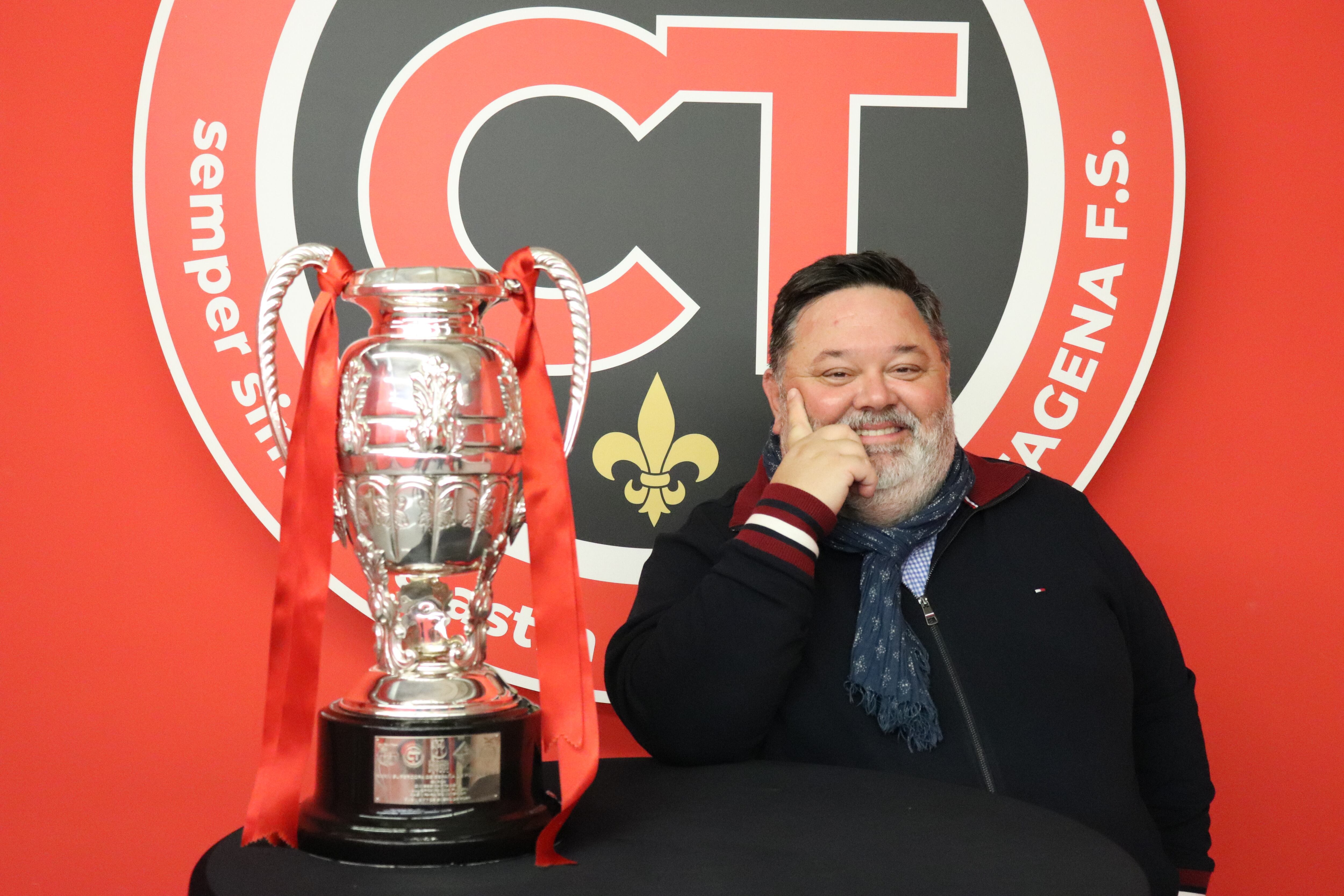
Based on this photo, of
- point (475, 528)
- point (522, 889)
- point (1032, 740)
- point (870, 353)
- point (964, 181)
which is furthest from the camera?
point (964, 181)

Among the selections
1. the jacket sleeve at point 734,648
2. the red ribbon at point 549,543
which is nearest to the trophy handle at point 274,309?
the red ribbon at point 549,543

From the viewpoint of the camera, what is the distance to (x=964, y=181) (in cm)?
175

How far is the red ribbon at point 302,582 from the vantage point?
920mm

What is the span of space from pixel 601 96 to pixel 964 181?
54 cm

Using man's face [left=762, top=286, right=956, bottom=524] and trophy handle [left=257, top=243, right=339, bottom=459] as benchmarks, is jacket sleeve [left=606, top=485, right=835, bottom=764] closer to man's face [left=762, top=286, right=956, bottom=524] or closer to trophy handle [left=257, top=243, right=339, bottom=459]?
man's face [left=762, top=286, right=956, bottom=524]

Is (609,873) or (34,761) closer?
(609,873)

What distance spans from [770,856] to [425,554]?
35 centimetres

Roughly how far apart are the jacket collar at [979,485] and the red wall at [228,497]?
0.32 m

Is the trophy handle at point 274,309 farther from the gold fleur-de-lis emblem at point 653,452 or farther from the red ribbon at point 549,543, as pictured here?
the gold fleur-de-lis emblem at point 653,452

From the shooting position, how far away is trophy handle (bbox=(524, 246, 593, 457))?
3.22ft

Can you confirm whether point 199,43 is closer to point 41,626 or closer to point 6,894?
point 41,626

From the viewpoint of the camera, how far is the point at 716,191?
1732 millimetres

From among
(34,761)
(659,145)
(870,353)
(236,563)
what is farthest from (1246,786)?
(34,761)

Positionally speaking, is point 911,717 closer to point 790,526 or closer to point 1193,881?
point 790,526
